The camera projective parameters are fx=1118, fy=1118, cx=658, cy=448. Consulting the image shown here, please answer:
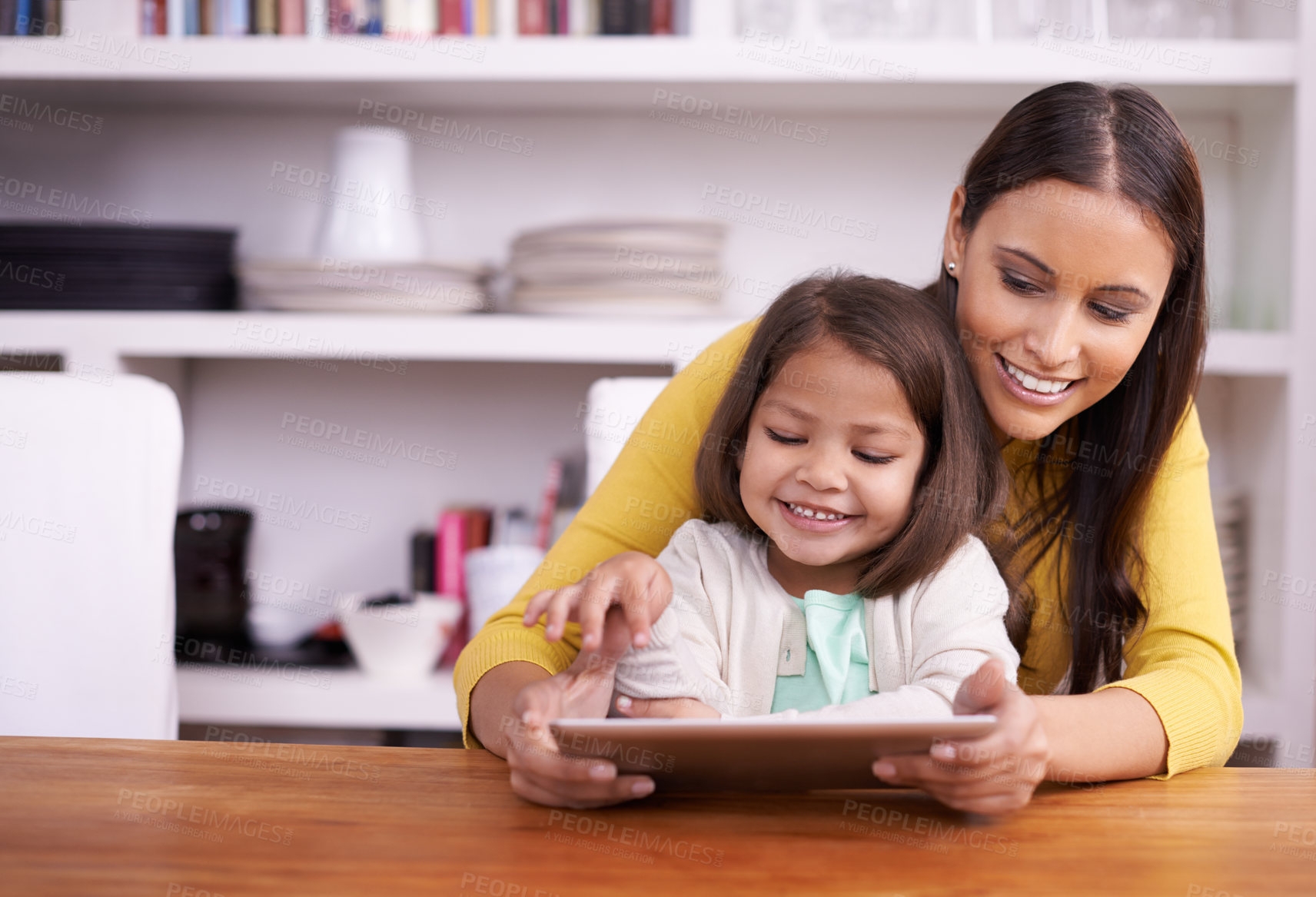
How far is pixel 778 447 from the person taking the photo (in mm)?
1017

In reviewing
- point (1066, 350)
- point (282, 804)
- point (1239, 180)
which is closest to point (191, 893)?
point (282, 804)

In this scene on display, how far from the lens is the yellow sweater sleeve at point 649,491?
1.13 metres

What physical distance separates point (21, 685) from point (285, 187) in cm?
130

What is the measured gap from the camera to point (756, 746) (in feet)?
2.10

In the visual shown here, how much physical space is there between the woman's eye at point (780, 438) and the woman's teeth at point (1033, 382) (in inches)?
10.1

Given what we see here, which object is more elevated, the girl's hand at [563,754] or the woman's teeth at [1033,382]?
the woman's teeth at [1033,382]

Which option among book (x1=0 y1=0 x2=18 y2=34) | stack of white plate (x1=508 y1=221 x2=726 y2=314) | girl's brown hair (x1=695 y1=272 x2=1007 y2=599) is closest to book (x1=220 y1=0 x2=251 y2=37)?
book (x1=0 y1=0 x2=18 y2=34)

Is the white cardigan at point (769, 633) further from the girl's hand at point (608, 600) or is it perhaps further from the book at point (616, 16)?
the book at point (616, 16)

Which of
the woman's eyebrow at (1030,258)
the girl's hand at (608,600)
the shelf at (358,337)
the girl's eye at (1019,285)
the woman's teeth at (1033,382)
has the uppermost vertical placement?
the woman's eyebrow at (1030,258)

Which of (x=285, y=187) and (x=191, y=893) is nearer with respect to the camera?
(x=191, y=893)

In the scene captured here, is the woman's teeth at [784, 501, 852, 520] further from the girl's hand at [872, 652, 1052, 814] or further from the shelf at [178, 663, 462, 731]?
the shelf at [178, 663, 462, 731]

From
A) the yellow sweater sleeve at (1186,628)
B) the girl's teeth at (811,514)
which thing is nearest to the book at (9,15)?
the girl's teeth at (811,514)

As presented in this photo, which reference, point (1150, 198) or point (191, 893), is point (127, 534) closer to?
point (191, 893)

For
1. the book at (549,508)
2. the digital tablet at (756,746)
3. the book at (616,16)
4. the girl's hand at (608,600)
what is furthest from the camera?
the book at (549,508)
